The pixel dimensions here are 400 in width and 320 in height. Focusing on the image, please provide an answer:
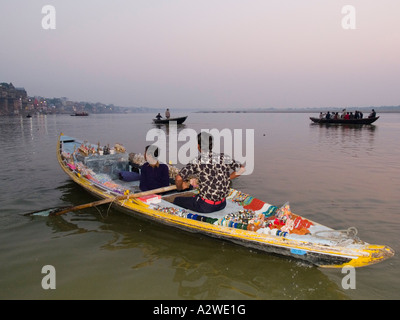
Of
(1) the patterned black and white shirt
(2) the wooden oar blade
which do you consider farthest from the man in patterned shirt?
(2) the wooden oar blade

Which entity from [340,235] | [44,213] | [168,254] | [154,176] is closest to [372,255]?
[340,235]

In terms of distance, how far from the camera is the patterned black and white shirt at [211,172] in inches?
200

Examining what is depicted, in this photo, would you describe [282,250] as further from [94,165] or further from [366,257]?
[94,165]

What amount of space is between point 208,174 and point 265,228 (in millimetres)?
1415

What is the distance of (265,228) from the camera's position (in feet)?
15.9

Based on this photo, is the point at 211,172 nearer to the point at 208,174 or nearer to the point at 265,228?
the point at 208,174

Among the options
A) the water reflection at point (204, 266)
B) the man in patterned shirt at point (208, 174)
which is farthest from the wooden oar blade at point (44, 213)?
the man in patterned shirt at point (208, 174)

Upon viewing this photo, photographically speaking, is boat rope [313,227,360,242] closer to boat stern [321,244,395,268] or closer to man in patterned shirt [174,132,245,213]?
boat stern [321,244,395,268]

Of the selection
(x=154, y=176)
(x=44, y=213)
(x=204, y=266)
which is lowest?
(x=204, y=266)

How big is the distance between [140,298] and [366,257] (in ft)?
11.0

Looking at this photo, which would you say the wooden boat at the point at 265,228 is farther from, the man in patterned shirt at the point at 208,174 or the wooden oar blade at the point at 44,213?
the wooden oar blade at the point at 44,213

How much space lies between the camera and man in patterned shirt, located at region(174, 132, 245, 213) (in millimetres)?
5020

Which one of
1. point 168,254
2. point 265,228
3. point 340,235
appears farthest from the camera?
point 168,254
